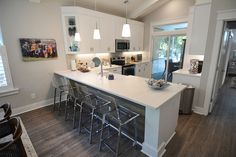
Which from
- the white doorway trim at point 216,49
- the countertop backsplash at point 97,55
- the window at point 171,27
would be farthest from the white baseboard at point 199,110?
the countertop backsplash at point 97,55

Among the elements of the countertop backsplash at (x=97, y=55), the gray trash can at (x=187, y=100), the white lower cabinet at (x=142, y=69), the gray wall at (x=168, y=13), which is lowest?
the gray trash can at (x=187, y=100)

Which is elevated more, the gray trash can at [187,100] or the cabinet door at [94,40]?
the cabinet door at [94,40]

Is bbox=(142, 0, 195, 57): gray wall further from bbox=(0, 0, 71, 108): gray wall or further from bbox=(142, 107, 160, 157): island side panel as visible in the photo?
bbox=(142, 107, 160, 157): island side panel

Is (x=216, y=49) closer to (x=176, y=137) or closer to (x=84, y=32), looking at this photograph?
(x=176, y=137)

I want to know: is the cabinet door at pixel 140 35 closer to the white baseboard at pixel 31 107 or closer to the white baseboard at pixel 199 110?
the white baseboard at pixel 199 110

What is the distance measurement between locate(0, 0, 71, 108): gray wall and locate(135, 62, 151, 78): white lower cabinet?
2753 mm

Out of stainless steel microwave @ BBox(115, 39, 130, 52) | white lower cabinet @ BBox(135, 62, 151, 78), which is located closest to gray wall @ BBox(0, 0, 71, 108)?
stainless steel microwave @ BBox(115, 39, 130, 52)

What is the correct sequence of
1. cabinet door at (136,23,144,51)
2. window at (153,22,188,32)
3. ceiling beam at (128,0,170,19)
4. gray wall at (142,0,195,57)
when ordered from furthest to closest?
cabinet door at (136,23,144,51) < window at (153,22,188,32) < ceiling beam at (128,0,170,19) < gray wall at (142,0,195,57)

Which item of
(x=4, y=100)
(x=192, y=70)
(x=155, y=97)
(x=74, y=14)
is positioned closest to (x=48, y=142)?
(x=4, y=100)

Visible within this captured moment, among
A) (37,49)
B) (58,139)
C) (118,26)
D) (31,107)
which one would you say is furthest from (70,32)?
(58,139)

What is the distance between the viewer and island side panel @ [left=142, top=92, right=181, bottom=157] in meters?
1.70

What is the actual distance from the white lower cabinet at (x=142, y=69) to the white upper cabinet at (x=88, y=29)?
1299 millimetres

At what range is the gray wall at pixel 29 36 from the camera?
9.11 feet

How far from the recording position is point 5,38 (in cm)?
274
